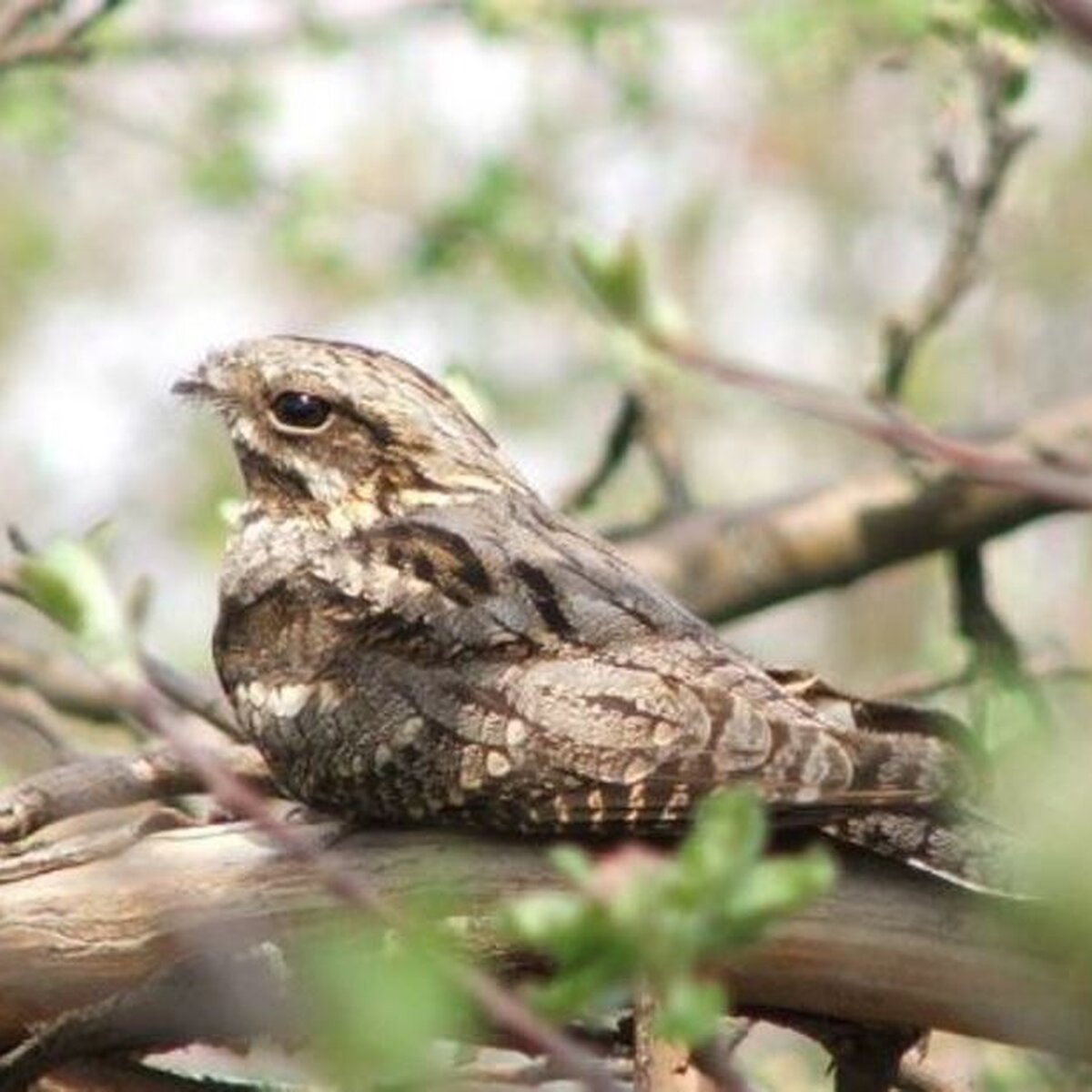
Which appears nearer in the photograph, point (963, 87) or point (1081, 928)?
point (1081, 928)

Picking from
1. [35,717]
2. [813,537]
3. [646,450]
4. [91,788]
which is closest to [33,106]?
[646,450]

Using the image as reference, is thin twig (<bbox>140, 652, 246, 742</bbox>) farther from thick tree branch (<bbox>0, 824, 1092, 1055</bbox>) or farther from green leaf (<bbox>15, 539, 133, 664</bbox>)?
green leaf (<bbox>15, 539, 133, 664</bbox>)

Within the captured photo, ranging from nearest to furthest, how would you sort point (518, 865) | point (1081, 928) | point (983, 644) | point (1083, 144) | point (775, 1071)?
1. point (1081, 928)
2. point (518, 865)
3. point (983, 644)
4. point (775, 1071)
5. point (1083, 144)

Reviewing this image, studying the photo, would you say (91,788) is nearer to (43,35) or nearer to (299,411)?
(299,411)

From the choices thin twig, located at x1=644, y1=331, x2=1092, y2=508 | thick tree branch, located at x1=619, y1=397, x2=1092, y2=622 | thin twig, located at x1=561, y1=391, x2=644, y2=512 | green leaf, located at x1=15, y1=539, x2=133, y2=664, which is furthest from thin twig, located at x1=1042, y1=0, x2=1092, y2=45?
thick tree branch, located at x1=619, y1=397, x2=1092, y2=622

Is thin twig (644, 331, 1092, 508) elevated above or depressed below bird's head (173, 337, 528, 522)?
below

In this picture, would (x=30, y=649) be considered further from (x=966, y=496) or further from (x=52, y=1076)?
(x=52, y=1076)

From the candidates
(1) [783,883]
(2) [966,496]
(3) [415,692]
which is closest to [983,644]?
(2) [966,496]
